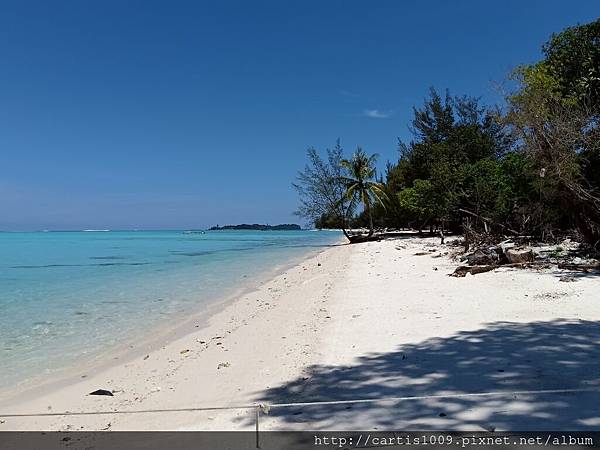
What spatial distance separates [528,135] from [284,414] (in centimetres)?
1153

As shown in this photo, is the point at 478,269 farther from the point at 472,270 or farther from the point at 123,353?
the point at 123,353

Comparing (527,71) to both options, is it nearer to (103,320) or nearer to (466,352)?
(466,352)

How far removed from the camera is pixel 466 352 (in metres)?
4.60

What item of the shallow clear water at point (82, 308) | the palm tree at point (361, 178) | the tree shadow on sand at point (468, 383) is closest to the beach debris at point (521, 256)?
the tree shadow on sand at point (468, 383)

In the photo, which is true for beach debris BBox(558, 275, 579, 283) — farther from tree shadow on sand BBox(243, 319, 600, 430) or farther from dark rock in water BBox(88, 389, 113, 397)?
dark rock in water BBox(88, 389, 113, 397)

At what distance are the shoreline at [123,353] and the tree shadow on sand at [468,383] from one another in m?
3.51

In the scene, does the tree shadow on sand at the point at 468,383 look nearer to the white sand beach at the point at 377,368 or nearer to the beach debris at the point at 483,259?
the white sand beach at the point at 377,368

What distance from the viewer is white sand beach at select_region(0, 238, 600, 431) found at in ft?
10.4

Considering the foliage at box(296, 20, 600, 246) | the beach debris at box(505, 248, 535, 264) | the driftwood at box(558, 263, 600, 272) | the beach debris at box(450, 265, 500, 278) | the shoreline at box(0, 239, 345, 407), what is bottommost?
the shoreline at box(0, 239, 345, 407)

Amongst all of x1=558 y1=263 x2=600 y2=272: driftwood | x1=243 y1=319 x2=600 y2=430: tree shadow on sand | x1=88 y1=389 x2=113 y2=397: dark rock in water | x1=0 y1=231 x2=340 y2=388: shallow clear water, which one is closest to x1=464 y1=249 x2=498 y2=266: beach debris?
x1=558 y1=263 x2=600 y2=272: driftwood

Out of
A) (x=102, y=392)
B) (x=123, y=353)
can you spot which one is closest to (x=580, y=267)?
(x=123, y=353)

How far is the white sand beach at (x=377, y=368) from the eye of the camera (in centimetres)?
317

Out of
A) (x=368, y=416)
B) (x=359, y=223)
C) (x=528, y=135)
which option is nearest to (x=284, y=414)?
(x=368, y=416)

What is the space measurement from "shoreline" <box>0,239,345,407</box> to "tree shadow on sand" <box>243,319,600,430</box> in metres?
3.51
